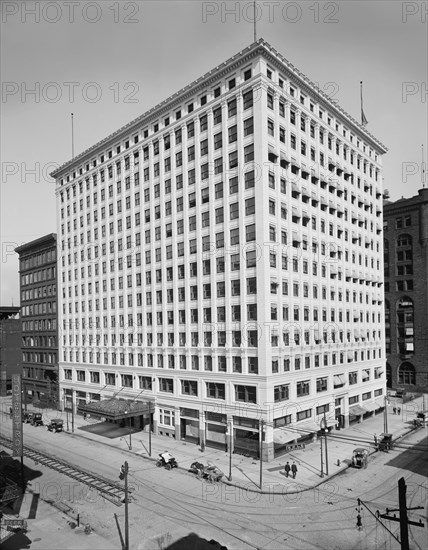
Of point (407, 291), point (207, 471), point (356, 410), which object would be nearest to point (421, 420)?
point (356, 410)

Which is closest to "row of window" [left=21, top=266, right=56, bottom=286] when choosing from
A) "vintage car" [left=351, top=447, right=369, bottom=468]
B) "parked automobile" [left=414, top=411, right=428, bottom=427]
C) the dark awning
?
the dark awning

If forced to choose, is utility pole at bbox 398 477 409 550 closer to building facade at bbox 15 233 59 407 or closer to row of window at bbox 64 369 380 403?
row of window at bbox 64 369 380 403

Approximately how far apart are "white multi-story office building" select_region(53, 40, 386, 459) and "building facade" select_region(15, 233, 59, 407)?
11.2 metres

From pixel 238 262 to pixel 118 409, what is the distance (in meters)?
22.5

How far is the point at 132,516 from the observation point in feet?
102

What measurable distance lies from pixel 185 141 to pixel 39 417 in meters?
43.9

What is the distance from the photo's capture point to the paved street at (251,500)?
2767 cm

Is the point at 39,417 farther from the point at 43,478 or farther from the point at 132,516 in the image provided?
the point at 132,516

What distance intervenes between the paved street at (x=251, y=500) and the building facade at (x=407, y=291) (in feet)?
121

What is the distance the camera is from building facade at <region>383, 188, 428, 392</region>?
81938 mm

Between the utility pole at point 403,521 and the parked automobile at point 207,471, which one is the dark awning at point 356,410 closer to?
the parked automobile at point 207,471

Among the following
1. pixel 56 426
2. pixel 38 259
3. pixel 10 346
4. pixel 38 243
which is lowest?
pixel 56 426

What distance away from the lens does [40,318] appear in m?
85.7

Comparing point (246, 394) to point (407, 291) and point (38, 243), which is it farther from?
point (38, 243)
